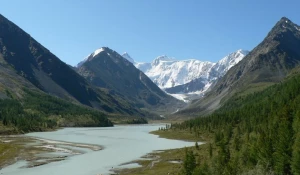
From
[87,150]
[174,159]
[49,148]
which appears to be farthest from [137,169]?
[49,148]

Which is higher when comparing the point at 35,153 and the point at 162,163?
the point at 35,153

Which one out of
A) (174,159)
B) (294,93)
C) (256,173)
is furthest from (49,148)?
(294,93)

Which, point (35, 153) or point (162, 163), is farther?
point (35, 153)

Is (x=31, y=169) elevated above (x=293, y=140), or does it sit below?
below

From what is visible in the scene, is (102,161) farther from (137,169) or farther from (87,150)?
(87,150)

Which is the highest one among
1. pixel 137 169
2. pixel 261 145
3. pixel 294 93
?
pixel 294 93

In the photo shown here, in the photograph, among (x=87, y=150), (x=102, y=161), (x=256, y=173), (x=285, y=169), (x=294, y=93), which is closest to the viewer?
(x=256, y=173)

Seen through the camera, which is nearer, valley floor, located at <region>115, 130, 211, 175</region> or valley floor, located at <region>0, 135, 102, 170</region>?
valley floor, located at <region>115, 130, 211, 175</region>

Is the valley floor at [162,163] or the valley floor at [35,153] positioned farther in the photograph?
the valley floor at [35,153]

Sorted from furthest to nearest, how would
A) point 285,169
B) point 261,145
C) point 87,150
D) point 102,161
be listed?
point 87,150 < point 102,161 < point 261,145 < point 285,169

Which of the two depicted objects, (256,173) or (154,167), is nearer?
(256,173)
